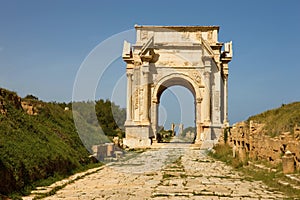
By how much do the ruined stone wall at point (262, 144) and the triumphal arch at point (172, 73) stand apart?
35.6 feet

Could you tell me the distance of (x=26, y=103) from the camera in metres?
14.3

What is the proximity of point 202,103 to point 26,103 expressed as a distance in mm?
17021

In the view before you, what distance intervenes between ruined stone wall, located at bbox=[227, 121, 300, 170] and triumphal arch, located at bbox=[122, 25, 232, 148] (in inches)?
427

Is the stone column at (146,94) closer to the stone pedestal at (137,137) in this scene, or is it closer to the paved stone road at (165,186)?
the stone pedestal at (137,137)

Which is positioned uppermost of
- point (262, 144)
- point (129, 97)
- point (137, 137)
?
point (129, 97)

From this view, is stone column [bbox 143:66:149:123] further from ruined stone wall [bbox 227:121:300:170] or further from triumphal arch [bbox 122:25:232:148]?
ruined stone wall [bbox 227:121:300:170]

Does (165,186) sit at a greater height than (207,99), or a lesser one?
lesser

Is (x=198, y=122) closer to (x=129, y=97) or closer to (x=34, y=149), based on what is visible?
(x=129, y=97)

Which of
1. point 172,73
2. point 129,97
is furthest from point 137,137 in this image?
point 172,73

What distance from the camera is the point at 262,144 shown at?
42.4 ft

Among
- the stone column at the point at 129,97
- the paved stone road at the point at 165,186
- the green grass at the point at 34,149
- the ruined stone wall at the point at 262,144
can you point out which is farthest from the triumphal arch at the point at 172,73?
the paved stone road at the point at 165,186

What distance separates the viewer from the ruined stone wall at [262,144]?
34.2 feet

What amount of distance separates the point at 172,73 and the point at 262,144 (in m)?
16.8

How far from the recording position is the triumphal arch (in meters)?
28.8
